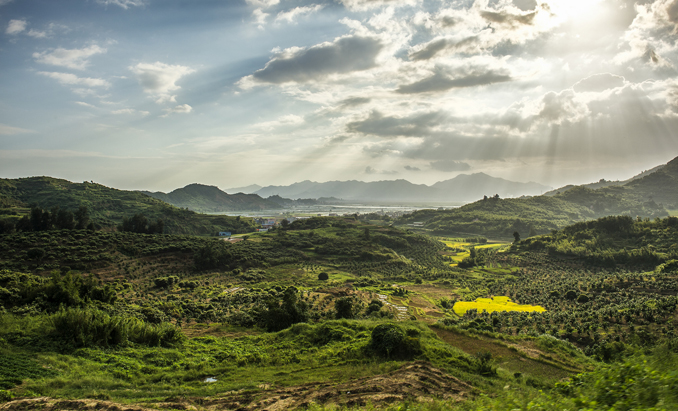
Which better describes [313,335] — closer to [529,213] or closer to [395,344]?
[395,344]

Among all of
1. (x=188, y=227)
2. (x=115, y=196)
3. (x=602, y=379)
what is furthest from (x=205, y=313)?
(x=115, y=196)

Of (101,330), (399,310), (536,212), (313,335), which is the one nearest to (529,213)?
(536,212)

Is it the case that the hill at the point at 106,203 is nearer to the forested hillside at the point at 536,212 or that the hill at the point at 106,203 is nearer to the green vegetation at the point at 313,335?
the green vegetation at the point at 313,335

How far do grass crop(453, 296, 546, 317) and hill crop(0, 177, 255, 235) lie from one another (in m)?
101

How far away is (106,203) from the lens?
125 m

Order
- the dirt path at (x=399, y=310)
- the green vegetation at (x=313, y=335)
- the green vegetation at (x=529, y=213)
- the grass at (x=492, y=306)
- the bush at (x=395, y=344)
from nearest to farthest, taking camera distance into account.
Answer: the green vegetation at (x=313, y=335)
the bush at (x=395, y=344)
the dirt path at (x=399, y=310)
the grass at (x=492, y=306)
the green vegetation at (x=529, y=213)

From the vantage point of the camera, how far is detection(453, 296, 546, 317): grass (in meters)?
39.7

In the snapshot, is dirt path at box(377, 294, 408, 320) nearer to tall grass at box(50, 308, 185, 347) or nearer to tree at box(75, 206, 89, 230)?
tall grass at box(50, 308, 185, 347)

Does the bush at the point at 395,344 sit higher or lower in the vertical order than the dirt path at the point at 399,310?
higher

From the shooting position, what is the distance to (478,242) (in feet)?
396

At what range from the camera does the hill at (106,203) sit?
369ft

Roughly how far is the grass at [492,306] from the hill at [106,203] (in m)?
101

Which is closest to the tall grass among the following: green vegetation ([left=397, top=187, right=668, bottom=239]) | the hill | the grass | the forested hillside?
the grass

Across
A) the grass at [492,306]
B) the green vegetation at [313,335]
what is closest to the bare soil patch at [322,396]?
the green vegetation at [313,335]
